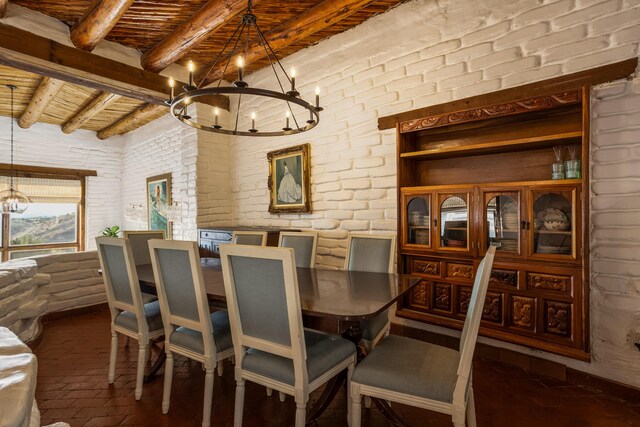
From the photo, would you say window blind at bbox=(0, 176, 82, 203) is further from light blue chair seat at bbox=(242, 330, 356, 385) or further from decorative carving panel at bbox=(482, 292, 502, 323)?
decorative carving panel at bbox=(482, 292, 502, 323)

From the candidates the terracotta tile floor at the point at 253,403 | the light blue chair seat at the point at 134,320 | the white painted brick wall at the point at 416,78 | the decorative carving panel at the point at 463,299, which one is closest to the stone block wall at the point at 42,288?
the terracotta tile floor at the point at 253,403

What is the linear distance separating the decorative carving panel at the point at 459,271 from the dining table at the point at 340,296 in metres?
0.53

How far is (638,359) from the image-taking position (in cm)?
191

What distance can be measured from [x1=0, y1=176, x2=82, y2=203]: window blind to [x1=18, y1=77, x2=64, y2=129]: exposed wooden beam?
3.09 feet

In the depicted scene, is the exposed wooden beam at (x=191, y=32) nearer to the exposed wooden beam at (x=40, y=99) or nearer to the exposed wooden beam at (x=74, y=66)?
the exposed wooden beam at (x=74, y=66)

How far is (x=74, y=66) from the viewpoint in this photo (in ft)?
9.86

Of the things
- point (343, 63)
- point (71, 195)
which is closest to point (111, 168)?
point (71, 195)

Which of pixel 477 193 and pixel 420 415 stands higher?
pixel 477 193

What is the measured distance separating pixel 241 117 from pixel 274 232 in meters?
2.03

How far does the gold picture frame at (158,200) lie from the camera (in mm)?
5012

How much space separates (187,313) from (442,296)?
186 cm

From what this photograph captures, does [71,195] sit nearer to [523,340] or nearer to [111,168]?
[111,168]

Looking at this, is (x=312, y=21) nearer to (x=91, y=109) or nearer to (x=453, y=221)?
(x=453, y=221)

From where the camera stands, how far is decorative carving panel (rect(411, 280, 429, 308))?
2.58 m
